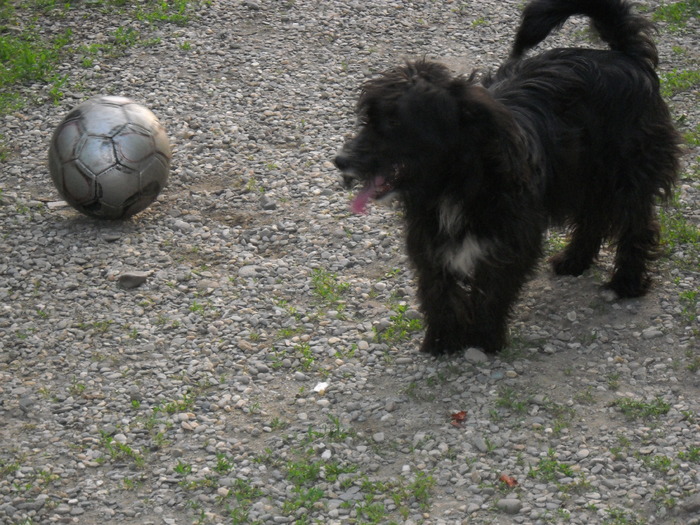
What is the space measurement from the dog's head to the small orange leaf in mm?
1362

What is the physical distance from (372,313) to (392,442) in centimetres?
116

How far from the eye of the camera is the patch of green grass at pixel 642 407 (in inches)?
179

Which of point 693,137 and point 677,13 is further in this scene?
point 677,13

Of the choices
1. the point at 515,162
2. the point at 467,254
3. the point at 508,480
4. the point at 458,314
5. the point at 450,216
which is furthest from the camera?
the point at 458,314

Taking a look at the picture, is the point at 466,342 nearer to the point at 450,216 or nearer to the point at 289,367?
the point at 450,216

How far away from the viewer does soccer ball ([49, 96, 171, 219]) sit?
612 centimetres

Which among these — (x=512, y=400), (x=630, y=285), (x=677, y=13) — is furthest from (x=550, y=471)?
(x=677, y=13)

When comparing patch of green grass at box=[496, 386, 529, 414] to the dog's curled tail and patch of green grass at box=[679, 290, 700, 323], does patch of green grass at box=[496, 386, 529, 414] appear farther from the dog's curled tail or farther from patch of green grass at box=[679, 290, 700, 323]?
the dog's curled tail

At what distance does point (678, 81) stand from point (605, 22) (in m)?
2.80

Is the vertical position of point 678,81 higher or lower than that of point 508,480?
higher

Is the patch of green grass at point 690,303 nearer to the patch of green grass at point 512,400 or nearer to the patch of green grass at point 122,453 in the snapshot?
the patch of green grass at point 512,400

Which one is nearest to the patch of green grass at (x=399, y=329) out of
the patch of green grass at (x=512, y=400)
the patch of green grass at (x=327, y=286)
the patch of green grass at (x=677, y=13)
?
the patch of green grass at (x=327, y=286)

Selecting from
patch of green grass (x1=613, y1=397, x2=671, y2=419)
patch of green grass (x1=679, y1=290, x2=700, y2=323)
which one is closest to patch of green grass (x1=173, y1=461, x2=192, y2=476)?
patch of green grass (x1=613, y1=397, x2=671, y2=419)

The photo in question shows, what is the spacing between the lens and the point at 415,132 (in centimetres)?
428
